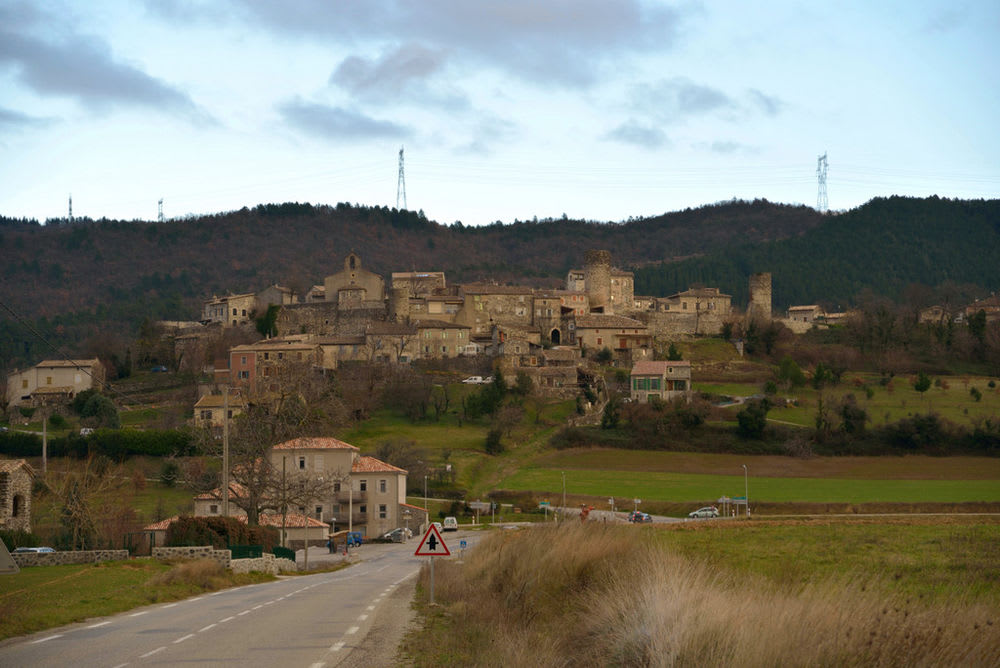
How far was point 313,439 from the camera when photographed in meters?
64.3

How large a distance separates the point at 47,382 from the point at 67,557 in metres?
71.6

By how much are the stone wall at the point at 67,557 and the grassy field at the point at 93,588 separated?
0.62 meters

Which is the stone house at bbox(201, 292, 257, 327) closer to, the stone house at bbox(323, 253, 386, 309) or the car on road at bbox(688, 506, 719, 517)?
the stone house at bbox(323, 253, 386, 309)

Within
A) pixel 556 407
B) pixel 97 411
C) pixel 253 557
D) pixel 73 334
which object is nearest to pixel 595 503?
pixel 556 407

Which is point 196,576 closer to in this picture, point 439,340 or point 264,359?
point 264,359

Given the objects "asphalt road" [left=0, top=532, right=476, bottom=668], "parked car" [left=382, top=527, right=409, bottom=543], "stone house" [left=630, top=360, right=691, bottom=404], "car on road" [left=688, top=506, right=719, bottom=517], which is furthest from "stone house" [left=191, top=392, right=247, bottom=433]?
"asphalt road" [left=0, top=532, right=476, bottom=668]

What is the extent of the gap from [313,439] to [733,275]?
141909mm

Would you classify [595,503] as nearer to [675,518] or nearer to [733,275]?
[675,518]

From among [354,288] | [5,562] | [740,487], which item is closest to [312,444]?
[740,487]

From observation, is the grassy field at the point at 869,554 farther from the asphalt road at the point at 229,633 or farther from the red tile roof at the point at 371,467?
the red tile roof at the point at 371,467

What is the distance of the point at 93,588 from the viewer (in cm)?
2342

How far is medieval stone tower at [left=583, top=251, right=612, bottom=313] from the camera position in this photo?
117m

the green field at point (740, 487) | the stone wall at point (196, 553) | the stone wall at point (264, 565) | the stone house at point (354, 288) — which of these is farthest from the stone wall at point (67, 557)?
the stone house at point (354, 288)

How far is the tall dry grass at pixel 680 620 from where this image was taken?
33.8 ft
